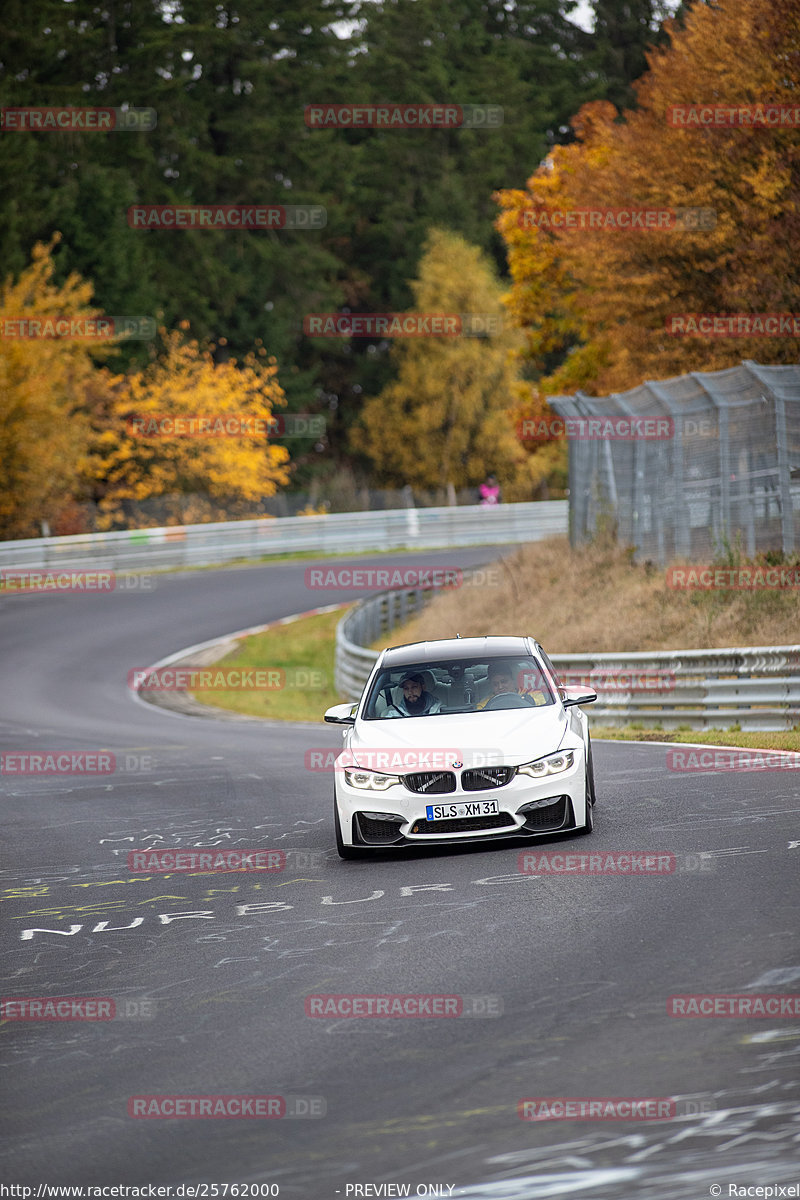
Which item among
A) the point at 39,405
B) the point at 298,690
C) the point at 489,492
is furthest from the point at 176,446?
the point at 298,690

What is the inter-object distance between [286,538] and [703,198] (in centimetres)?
2346

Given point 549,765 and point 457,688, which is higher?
point 457,688

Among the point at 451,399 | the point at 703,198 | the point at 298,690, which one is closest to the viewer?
the point at 703,198

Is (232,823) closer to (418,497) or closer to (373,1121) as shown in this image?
(373,1121)

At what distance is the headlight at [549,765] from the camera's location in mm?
10320

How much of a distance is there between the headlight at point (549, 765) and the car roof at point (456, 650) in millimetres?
1565

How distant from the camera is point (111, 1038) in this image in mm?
6613

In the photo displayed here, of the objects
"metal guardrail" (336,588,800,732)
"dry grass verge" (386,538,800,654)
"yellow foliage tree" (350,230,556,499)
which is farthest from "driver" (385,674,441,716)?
"yellow foliage tree" (350,230,556,499)

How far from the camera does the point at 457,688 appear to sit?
11.8m

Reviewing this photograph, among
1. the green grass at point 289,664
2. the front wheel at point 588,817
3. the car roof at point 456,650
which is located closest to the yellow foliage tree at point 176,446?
the green grass at point 289,664

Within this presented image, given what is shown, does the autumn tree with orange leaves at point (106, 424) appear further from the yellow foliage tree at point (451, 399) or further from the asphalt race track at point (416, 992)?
the asphalt race track at point (416, 992)

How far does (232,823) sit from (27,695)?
15291mm

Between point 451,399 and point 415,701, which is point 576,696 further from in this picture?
point 451,399

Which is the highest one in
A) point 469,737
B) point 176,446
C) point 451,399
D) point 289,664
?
point 451,399
